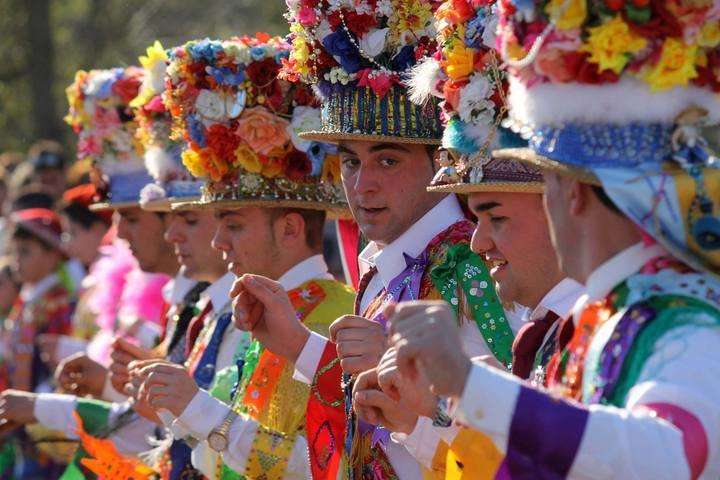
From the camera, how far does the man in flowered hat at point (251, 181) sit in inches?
216

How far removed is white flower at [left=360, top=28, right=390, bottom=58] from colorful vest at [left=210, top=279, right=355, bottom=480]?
3.84ft

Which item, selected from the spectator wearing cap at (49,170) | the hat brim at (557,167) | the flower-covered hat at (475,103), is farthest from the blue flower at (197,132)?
the spectator wearing cap at (49,170)

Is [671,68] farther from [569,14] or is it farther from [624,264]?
[624,264]

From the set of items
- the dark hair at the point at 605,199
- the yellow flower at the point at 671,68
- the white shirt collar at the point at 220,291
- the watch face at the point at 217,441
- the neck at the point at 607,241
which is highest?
the yellow flower at the point at 671,68

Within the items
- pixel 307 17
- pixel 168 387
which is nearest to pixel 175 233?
pixel 168 387

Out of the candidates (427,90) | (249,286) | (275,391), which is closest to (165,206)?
(275,391)

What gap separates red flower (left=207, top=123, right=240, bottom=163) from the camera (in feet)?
19.0

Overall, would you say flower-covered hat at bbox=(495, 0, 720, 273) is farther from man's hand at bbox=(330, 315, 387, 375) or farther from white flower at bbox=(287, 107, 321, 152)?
white flower at bbox=(287, 107, 321, 152)

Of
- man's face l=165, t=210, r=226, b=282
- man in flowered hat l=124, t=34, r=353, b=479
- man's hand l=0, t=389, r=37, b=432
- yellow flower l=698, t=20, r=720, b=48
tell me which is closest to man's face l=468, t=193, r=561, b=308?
yellow flower l=698, t=20, r=720, b=48

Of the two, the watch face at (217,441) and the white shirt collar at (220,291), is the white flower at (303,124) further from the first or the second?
the watch face at (217,441)

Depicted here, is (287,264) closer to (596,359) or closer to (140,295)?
(596,359)

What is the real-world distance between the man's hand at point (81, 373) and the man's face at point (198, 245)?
2.81 feet

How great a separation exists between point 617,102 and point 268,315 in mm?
2018

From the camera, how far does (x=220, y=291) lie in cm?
625
